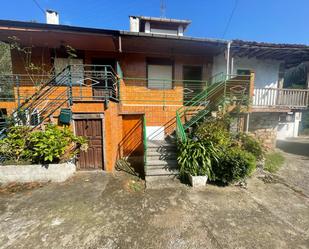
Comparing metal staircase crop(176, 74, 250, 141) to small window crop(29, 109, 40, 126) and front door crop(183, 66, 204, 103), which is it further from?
small window crop(29, 109, 40, 126)

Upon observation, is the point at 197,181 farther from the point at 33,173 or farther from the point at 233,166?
the point at 33,173

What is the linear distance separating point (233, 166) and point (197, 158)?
1.03 metres

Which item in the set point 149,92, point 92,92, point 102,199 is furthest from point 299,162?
point 92,92

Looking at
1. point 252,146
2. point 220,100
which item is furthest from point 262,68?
point 252,146

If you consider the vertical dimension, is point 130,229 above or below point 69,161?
below

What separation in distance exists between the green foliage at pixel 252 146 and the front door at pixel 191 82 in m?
3.67

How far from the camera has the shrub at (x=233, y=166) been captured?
4.43 meters

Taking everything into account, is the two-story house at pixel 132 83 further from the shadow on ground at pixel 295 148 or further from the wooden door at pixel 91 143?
the shadow on ground at pixel 295 148

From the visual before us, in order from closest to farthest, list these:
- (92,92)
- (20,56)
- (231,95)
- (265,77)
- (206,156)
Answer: (206,156) < (231,95) < (20,56) < (92,92) < (265,77)

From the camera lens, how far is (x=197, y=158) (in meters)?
4.84

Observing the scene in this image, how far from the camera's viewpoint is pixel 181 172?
4.93 m

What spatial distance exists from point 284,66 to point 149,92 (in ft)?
27.8

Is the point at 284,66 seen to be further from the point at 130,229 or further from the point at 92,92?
the point at 130,229

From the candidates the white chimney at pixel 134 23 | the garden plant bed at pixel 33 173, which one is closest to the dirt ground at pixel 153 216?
the garden plant bed at pixel 33 173
